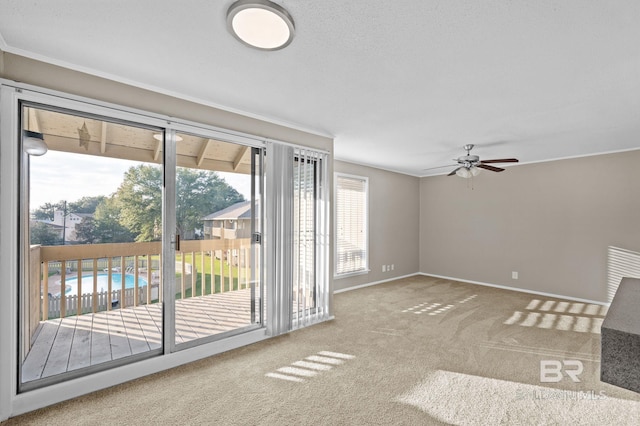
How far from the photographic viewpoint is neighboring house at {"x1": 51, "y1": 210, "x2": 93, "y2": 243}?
2.33 metres

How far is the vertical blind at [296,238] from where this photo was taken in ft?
11.1

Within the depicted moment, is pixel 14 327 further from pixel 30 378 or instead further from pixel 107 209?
pixel 107 209

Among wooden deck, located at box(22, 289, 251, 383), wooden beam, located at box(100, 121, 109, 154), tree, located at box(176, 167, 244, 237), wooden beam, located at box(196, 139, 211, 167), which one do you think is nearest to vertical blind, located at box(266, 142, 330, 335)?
wooden deck, located at box(22, 289, 251, 383)

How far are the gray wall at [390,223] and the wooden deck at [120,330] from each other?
8.12ft

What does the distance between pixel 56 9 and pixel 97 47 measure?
0.37 metres

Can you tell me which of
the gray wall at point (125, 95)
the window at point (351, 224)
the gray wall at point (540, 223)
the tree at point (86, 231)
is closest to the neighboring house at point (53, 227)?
the tree at point (86, 231)

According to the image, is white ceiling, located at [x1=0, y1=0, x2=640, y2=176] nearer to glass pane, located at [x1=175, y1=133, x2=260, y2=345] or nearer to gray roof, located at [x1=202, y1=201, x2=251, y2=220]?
glass pane, located at [x1=175, y1=133, x2=260, y2=345]

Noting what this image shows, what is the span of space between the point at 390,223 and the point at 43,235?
5395 millimetres

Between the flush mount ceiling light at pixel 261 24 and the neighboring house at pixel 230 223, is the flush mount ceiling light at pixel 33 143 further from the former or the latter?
the flush mount ceiling light at pixel 261 24

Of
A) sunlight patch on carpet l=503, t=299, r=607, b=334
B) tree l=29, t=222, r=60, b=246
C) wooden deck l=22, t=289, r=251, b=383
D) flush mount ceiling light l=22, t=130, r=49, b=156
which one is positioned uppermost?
flush mount ceiling light l=22, t=130, r=49, b=156

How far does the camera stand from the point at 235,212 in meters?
3.28

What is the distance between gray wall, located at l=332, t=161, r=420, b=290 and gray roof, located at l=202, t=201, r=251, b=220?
243 cm

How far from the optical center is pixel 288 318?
3.49 m

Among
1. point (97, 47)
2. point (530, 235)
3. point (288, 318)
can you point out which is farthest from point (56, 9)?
point (530, 235)
